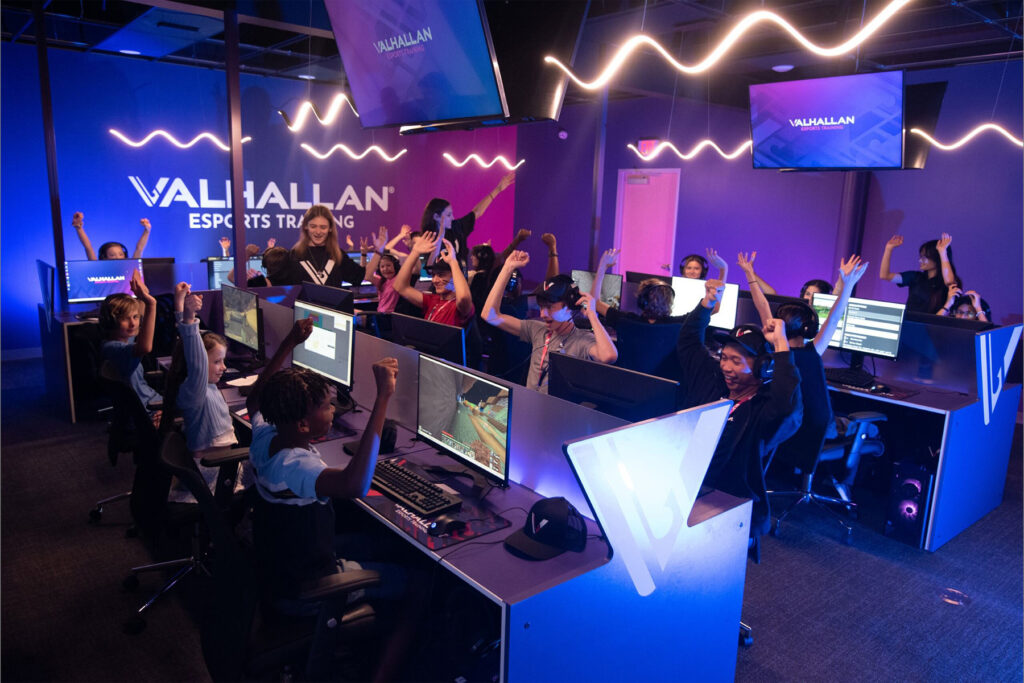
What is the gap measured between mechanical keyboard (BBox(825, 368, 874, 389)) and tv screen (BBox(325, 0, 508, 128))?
9.24 ft

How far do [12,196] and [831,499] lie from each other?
324 inches

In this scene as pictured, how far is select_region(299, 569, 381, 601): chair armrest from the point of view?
2.00m

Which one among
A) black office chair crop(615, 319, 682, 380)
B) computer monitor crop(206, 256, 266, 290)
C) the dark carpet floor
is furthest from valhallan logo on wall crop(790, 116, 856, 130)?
computer monitor crop(206, 256, 266, 290)

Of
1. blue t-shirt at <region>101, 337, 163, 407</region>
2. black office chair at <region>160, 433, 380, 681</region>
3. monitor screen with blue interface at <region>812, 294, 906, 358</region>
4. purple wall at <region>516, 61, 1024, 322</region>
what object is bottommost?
black office chair at <region>160, 433, 380, 681</region>

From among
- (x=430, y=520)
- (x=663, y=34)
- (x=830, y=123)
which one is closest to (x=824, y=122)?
(x=830, y=123)

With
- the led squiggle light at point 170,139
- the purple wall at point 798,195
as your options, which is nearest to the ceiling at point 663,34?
the purple wall at point 798,195

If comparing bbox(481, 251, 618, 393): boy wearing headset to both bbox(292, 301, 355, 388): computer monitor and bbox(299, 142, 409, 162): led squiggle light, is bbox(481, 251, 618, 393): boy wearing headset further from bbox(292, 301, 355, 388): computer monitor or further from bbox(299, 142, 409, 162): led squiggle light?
bbox(299, 142, 409, 162): led squiggle light

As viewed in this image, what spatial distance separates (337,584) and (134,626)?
4.91ft

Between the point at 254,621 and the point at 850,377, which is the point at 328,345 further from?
the point at 850,377

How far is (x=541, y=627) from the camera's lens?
190 cm

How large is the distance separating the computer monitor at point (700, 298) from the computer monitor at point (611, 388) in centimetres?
288

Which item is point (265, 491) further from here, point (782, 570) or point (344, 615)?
point (782, 570)

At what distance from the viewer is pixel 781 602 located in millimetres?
3289

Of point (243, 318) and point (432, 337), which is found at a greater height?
point (432, 337)
